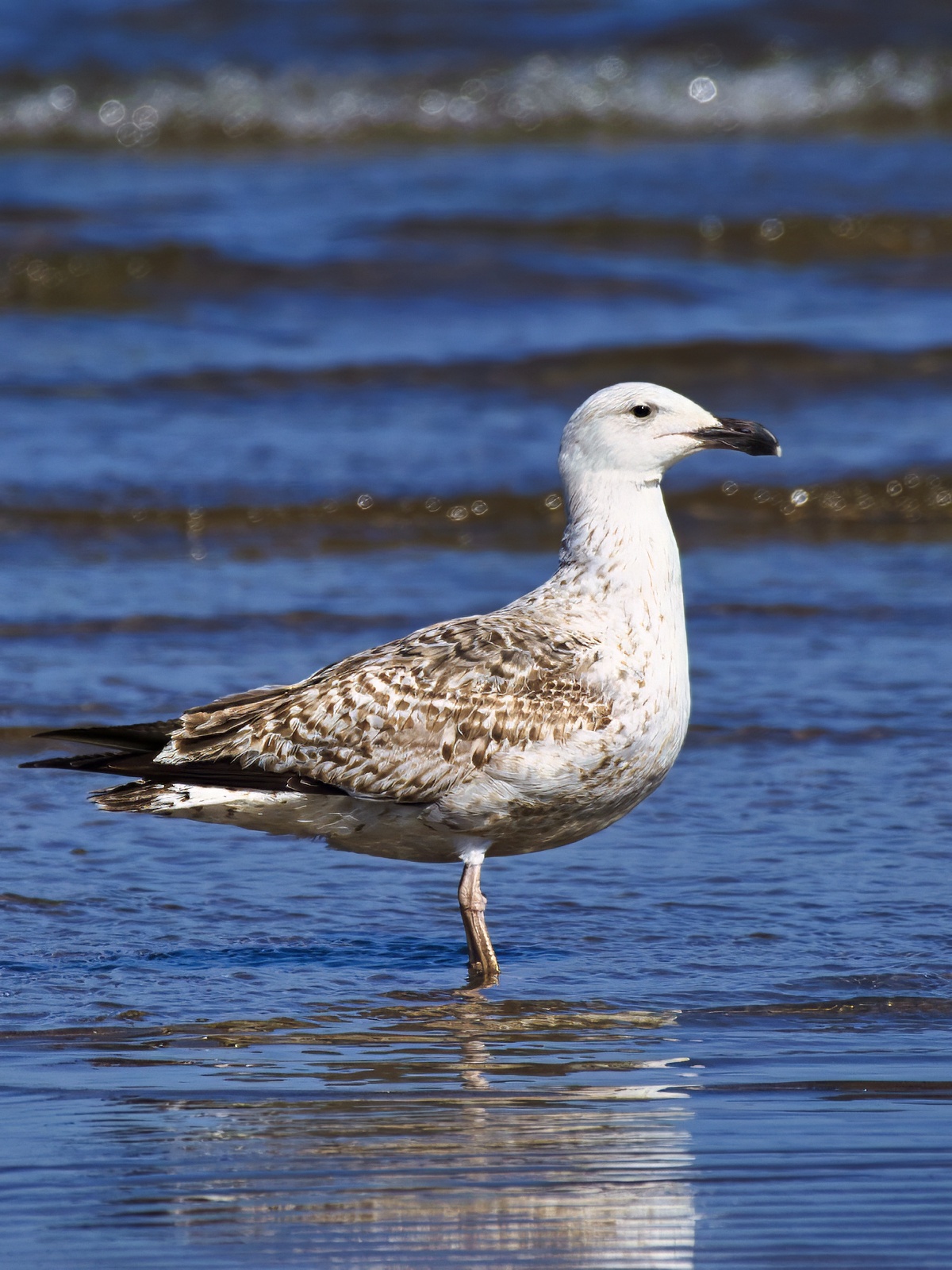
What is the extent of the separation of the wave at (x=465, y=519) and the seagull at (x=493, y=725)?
164 inches

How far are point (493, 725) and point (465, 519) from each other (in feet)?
16.3

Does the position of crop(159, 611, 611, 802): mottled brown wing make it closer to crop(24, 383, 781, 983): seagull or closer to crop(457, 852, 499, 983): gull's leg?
crop(24, 383, 781, 983): seagull

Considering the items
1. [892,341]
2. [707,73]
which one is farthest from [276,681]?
[707,73]

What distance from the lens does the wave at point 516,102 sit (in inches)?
768

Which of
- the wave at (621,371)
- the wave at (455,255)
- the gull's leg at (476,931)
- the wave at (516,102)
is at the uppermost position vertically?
the wave at (516,102)

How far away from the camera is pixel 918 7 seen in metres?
21.0

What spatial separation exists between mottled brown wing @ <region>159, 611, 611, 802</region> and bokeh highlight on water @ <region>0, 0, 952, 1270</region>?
1.62ft

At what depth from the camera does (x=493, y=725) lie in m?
4.83

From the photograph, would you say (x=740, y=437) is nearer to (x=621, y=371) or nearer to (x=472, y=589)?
(x=472, y=589)

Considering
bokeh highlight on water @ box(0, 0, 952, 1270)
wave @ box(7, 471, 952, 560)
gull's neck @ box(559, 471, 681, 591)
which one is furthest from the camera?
wave @ box(7, 471, 952, 560)

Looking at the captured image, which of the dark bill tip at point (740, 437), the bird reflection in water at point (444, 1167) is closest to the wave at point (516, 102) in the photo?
the dark bill tip at point (740, 437)

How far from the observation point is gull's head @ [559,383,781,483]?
5.20m

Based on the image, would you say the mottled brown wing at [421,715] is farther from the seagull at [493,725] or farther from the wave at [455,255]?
the wave at [455,255]

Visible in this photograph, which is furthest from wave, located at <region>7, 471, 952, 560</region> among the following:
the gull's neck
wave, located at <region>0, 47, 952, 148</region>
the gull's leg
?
wave, located at <region>0, 47, 952, 148</region>
